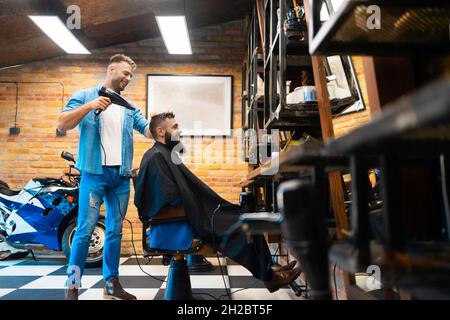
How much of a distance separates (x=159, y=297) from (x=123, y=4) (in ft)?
10.2

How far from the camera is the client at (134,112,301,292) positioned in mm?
2010

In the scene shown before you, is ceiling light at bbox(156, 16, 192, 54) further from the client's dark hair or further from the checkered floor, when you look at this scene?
the checkered floor

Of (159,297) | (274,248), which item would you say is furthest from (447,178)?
(274,248)

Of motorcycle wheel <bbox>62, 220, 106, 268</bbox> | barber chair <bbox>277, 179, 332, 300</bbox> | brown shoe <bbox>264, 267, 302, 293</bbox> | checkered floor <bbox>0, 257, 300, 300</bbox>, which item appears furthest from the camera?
motorcycle wheel <bbox>62, 220, 106, 268</bbox>

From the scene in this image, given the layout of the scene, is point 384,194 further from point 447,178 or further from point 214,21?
point 214,21

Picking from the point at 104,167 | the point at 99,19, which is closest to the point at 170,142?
the point at 104,167

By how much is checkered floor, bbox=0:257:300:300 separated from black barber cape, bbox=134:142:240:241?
635 millimetres

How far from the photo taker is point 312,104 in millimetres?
2100

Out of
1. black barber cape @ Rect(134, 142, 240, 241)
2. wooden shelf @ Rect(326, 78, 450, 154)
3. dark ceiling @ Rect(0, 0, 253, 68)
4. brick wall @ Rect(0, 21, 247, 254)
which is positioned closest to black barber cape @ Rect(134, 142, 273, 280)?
black barber cape @ Rect(134, 142, 240, 241)

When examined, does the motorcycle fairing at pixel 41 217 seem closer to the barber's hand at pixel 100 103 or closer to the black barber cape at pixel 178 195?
the barber's hand at pixel 100 103

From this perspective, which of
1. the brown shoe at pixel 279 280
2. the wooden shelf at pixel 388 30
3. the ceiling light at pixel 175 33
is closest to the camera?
the wooden shelf at pixel 388 30

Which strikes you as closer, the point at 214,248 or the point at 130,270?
the point at 214,248

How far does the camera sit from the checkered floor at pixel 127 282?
2.55 m

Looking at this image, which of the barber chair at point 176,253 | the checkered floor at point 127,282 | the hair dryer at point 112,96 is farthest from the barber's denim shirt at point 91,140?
the checkered floor at point 127,282
